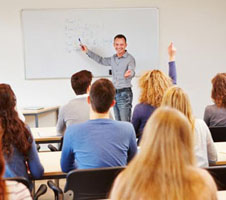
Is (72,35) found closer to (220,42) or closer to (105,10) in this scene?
(105,10)

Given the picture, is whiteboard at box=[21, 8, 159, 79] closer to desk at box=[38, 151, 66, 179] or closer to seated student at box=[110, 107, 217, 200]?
desk at box=[38, 151, 66, 179]

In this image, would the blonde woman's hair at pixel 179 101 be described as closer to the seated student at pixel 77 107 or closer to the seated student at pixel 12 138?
the seated student at pixel 12 138

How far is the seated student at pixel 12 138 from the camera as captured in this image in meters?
2.20

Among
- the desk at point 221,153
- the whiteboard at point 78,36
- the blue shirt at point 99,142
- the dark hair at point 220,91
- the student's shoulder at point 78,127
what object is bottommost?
the desk at point 221,153

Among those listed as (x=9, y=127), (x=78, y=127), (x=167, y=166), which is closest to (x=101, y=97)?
(x=78, y=127)

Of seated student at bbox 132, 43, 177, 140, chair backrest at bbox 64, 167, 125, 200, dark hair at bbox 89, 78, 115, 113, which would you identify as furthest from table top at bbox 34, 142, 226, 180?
seated student at bbox 132, 43, 177, 140

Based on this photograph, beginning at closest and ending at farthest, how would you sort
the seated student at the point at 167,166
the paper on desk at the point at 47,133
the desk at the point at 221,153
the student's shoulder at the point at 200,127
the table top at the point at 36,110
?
the seated student at the point at 167,166 < the student's shoulder at the point at 200,127 < the desk at the point at 221,153 < the paper on desk at the point at 47,133 < the table top at the point at 36,110

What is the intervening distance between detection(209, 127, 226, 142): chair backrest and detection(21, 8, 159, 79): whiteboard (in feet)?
8.87

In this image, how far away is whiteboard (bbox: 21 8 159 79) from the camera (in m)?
5.52

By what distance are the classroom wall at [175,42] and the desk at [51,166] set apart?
2879 millimetres

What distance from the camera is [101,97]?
7.34ft

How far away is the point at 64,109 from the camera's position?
10.3 feet

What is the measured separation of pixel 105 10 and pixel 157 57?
1162 millimetres

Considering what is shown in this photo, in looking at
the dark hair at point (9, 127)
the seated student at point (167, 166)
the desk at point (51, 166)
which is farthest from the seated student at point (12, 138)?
the seated student at point (167, 166)
